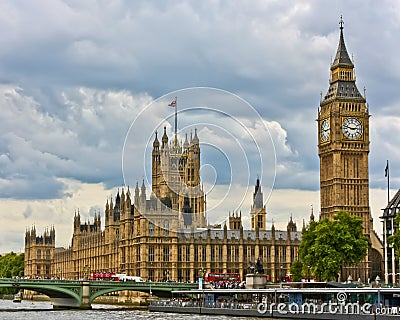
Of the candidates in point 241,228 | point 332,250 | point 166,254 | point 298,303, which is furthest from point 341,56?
point 298,303

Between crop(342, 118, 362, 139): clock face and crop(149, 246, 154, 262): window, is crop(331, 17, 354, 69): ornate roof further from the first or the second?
crop(149, 246, 154, 262): window

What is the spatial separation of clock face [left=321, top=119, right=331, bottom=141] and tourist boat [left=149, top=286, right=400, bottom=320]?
5776cm

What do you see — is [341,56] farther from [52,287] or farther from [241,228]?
[52,287]

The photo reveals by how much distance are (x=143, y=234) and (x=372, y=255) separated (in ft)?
135

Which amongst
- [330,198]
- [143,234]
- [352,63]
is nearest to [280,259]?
[330,198]

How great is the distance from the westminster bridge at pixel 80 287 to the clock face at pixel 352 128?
47.6 meters

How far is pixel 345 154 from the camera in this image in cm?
15775

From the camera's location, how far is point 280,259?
166 m

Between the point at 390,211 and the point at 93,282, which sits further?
the point at 390,211

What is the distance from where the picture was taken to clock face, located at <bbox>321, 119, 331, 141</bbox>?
526 feet

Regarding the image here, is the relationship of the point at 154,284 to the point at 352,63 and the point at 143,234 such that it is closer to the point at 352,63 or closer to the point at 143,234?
the point at 143,234

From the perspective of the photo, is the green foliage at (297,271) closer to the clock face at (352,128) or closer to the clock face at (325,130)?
the clock face at (352,128)

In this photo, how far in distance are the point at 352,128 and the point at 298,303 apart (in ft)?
242

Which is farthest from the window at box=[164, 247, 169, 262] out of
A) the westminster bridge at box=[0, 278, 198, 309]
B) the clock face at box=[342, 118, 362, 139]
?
the clock face at box=[342, 118, 362, 139]
